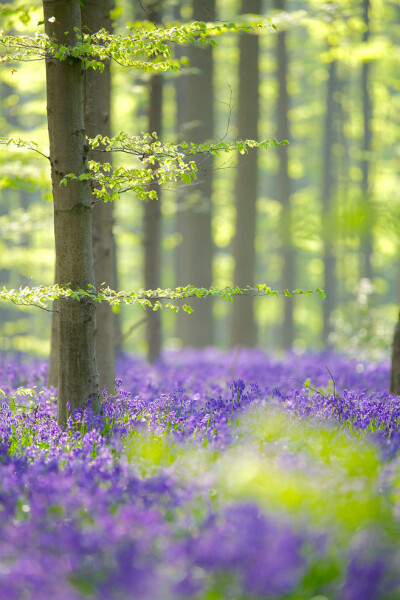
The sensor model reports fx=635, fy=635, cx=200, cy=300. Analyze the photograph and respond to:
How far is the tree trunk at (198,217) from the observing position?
573 inches

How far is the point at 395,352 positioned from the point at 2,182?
604cm

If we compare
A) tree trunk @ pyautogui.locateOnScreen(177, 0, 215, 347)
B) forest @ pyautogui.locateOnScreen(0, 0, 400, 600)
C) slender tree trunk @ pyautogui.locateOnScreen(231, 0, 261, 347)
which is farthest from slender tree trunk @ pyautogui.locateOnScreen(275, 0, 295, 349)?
forest @ pyautogui.locateOnScreen(0, 0, 400, 600)

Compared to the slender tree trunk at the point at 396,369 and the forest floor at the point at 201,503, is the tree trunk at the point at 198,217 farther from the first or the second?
the forest floor at the point at 201,503

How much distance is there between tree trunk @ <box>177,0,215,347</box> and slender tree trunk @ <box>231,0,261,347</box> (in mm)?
794

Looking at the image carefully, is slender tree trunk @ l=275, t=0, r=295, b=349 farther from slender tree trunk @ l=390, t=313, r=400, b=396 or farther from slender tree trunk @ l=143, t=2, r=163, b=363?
slender tree trunk @ l=390, t=313, r=400, b=396

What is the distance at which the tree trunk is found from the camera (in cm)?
1455

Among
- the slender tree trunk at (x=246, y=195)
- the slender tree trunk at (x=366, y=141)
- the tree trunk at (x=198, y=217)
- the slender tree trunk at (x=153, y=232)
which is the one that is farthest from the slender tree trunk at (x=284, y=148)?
the slender tree trunk at (x=153, y=232)

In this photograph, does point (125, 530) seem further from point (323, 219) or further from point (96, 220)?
point (323, 219)

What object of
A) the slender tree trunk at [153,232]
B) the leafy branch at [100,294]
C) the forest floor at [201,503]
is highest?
the slender tree trunk at [153,232]

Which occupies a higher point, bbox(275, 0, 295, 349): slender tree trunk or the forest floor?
bbox(275, 0, 295, 349): slender tree trunk

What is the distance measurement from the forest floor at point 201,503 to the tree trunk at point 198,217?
9342 mm

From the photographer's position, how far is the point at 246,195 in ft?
47.2

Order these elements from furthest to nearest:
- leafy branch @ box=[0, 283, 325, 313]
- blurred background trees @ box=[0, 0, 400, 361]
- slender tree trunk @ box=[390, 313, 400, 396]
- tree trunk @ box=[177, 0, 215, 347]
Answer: tree trunk @ box=[177, 0, 215, 347] < blurred background trees @ box=[0, 0, 400, 361] < slender tree trunk @ box=[390, 313, 400, 396] < leafy branch @ box=[0, 283, 325, 313]

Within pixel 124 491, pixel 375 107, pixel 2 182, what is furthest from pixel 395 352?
pixel 375 107
